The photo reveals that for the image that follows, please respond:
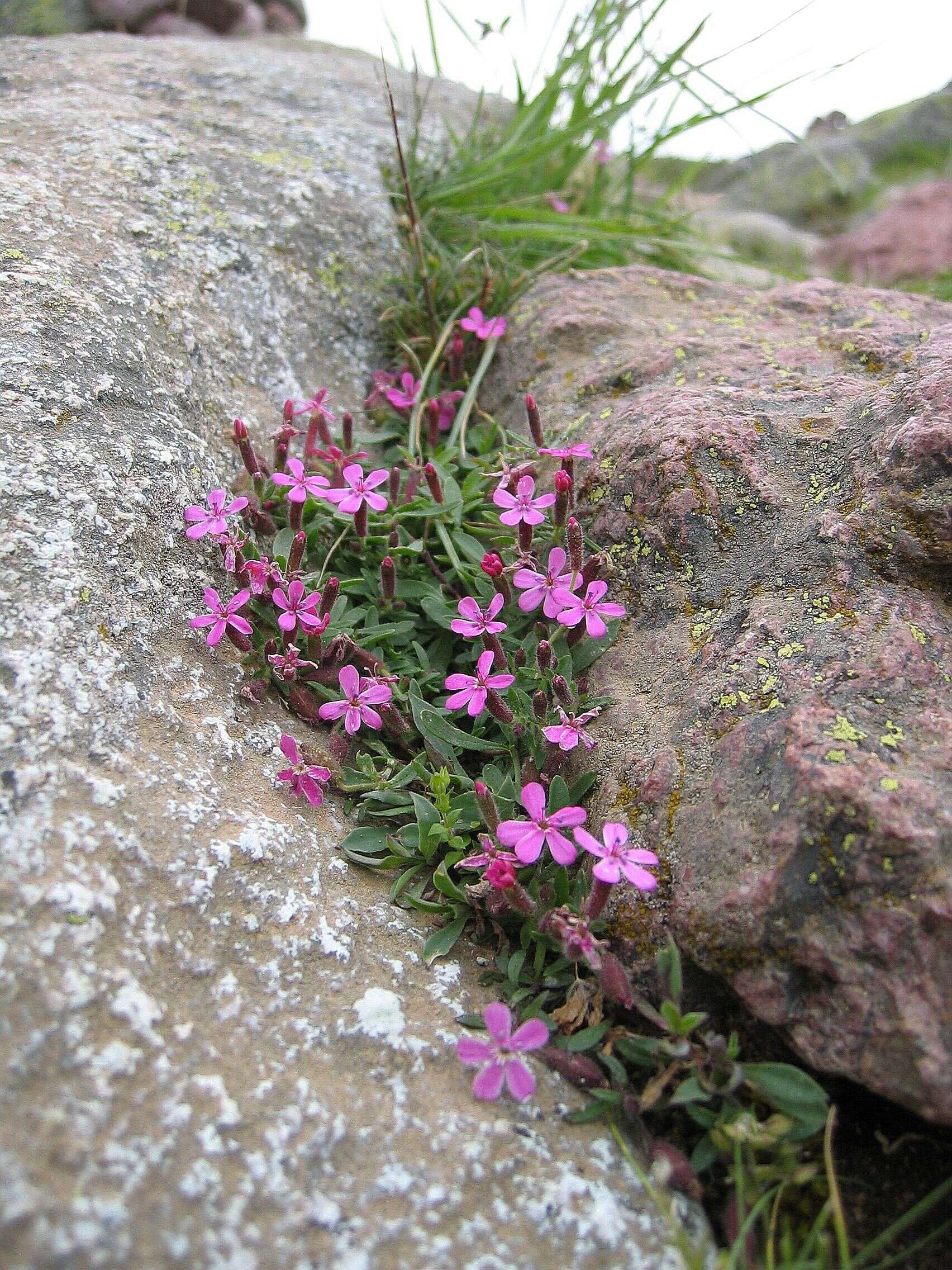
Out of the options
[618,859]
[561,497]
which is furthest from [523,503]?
[618,859]

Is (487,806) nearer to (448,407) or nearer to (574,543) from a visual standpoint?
(574,543)

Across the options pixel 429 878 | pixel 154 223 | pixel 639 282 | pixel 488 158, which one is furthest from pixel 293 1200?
pixel 488 158

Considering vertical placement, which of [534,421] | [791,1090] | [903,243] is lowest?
[791,1090]

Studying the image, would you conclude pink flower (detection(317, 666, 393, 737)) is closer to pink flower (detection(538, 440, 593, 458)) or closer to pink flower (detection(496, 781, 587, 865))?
pink flower (detection(496, 781, 587, 865))

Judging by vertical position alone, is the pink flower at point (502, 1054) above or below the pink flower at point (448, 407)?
below

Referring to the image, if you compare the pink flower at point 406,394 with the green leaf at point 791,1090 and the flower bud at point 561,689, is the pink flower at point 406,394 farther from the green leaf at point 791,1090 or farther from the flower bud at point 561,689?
the green leaf at point 791,1090

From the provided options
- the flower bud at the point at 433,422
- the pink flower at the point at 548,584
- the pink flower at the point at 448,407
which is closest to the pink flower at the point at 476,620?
the pink flower at the point at 548,584

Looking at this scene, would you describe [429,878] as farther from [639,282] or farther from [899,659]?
[639,282]
